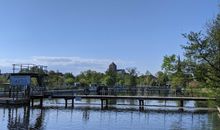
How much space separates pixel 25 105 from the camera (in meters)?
63.2

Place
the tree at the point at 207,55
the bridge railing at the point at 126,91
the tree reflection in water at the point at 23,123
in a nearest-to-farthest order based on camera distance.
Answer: the tree at the point at 207,55 → the tree reflection in water at the point at 23,123 → the bridge railing at the point at 126,91

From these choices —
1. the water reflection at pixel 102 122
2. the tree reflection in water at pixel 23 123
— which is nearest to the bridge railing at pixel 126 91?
the water reflection at pixel 102 122

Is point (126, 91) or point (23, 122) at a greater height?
point (126, 91)

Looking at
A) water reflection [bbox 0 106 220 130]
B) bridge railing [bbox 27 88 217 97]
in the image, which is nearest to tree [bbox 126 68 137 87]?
bridge railing [bbox 27 88 217 97]

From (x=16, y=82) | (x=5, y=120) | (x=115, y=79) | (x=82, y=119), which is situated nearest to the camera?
(x=5, y=120)

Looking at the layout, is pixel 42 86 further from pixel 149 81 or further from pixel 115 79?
pixel 149 81

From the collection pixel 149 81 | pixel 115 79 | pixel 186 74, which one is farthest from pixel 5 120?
pixel 149 81

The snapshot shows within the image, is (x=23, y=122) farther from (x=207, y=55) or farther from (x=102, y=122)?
(x=207, y=55)

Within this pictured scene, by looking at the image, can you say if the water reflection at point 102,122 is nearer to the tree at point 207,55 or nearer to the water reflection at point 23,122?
the water reflection at point 23,122

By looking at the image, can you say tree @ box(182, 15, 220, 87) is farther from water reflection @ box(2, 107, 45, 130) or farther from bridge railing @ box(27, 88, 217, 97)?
bridge railing @ box(27, 88, 217, 97)

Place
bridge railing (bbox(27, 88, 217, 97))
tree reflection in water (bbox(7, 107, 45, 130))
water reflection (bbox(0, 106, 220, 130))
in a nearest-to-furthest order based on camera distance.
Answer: tree reflection in water (bbox(7, 107, 45, 130)) < water reflection (bbox(0, 106, 220, 130)) < bridge railing (bbox(27, 88, 217, 97))

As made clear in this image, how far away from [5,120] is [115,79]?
390 ft

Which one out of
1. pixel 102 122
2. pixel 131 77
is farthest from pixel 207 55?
pixel 131 77

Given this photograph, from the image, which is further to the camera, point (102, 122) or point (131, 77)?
point (131, 77)
